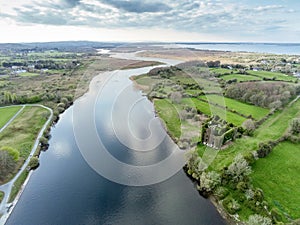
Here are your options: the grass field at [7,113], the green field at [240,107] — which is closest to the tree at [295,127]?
the green field at [240,107]

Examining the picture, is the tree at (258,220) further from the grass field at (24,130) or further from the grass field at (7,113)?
the grass field at (7,113)

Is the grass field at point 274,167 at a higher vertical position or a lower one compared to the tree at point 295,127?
lower

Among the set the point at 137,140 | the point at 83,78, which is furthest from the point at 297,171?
the point at 83,78

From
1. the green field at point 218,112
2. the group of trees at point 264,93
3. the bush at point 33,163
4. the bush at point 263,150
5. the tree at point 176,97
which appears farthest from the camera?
the tree at point 176,97

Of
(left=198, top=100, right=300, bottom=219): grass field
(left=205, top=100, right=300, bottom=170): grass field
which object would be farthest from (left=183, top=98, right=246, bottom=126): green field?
(left=198, top=100, right=300, bottom=219): grass field

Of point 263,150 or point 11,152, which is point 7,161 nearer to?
point 11,152

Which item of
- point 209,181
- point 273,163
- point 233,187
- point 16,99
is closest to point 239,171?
point 233,187
